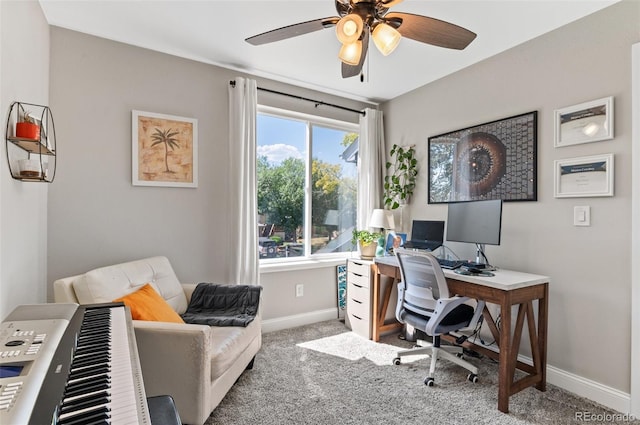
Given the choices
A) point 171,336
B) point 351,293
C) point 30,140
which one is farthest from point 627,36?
point 30,140

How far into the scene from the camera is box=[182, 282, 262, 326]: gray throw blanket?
237 centimetres

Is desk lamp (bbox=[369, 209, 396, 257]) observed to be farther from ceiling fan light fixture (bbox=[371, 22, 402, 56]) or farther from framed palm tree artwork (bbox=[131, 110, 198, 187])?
ceiling fan light fixture (bbox=[371, 22, 402, 56])

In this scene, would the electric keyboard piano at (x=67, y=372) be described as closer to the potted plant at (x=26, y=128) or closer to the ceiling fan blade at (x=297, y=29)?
the potted plant at (x=26, y=128)

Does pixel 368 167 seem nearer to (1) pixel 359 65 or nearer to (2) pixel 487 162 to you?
(2) pixel 487 162

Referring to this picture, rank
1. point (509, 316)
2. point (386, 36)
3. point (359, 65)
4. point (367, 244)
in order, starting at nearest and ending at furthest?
point (386, 36), point (359, 65), point (509, 316), point (367, 244)

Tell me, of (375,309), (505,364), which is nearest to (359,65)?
(505,364)

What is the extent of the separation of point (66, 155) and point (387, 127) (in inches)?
124

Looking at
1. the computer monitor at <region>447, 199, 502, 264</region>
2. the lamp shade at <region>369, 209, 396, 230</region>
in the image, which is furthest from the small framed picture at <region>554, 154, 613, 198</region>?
the lamp shade at <region>369, 209, 396, 230</region>

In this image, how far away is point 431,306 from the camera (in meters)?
2.32

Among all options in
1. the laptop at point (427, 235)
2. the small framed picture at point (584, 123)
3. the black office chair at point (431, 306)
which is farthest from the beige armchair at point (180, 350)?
the small framed picture at point (584, 123)

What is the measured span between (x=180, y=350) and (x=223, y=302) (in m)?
0.81

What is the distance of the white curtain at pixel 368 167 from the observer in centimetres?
371

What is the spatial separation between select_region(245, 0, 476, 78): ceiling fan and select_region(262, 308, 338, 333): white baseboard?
2.51 meters

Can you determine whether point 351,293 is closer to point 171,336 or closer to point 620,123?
point 171,336
